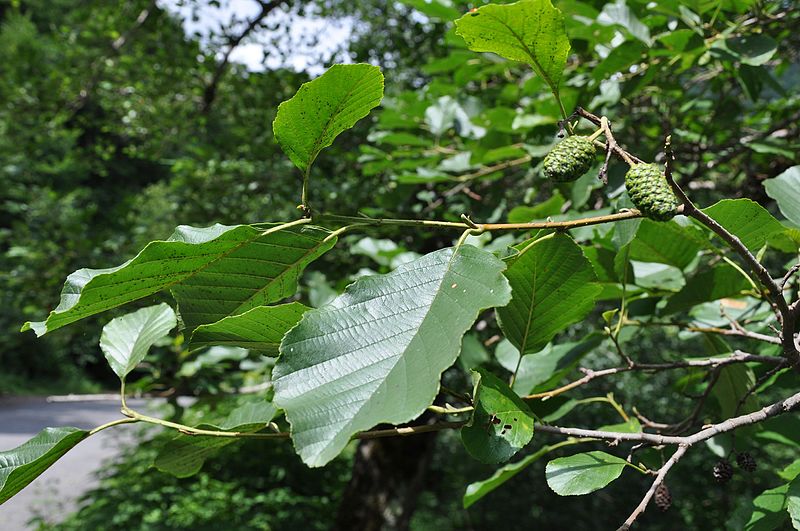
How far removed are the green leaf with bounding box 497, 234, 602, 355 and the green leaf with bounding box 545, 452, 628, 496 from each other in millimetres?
145

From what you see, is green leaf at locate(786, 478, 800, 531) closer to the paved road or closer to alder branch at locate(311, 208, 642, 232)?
alder branch at locate(311, 208, 642, 232)

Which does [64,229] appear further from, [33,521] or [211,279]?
[211,279]

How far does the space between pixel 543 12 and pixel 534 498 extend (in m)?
5.01

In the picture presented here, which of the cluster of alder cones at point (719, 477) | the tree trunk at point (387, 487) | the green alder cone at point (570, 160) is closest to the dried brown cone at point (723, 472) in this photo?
the cluster of alder cones at point (719, 477)

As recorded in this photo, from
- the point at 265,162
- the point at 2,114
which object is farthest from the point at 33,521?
the point at 265,162

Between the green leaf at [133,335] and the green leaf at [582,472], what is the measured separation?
19.0 inches

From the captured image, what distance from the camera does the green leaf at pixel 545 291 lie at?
0.67 m

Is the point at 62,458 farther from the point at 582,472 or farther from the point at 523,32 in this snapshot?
the point at 523,32

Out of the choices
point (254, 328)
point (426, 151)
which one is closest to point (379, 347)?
point (254, 328)

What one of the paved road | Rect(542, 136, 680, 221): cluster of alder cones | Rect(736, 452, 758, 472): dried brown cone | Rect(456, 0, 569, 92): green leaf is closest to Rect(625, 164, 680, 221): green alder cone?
Rect(542, 136, 680, 221): cluster of alder cones

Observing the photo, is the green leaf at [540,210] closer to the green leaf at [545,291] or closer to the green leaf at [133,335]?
the green leaf at [545,291]

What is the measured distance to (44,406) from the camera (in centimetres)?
1154

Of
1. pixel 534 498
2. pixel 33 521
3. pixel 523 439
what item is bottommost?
pixel 534 498

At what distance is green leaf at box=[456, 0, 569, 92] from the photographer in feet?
1.84
